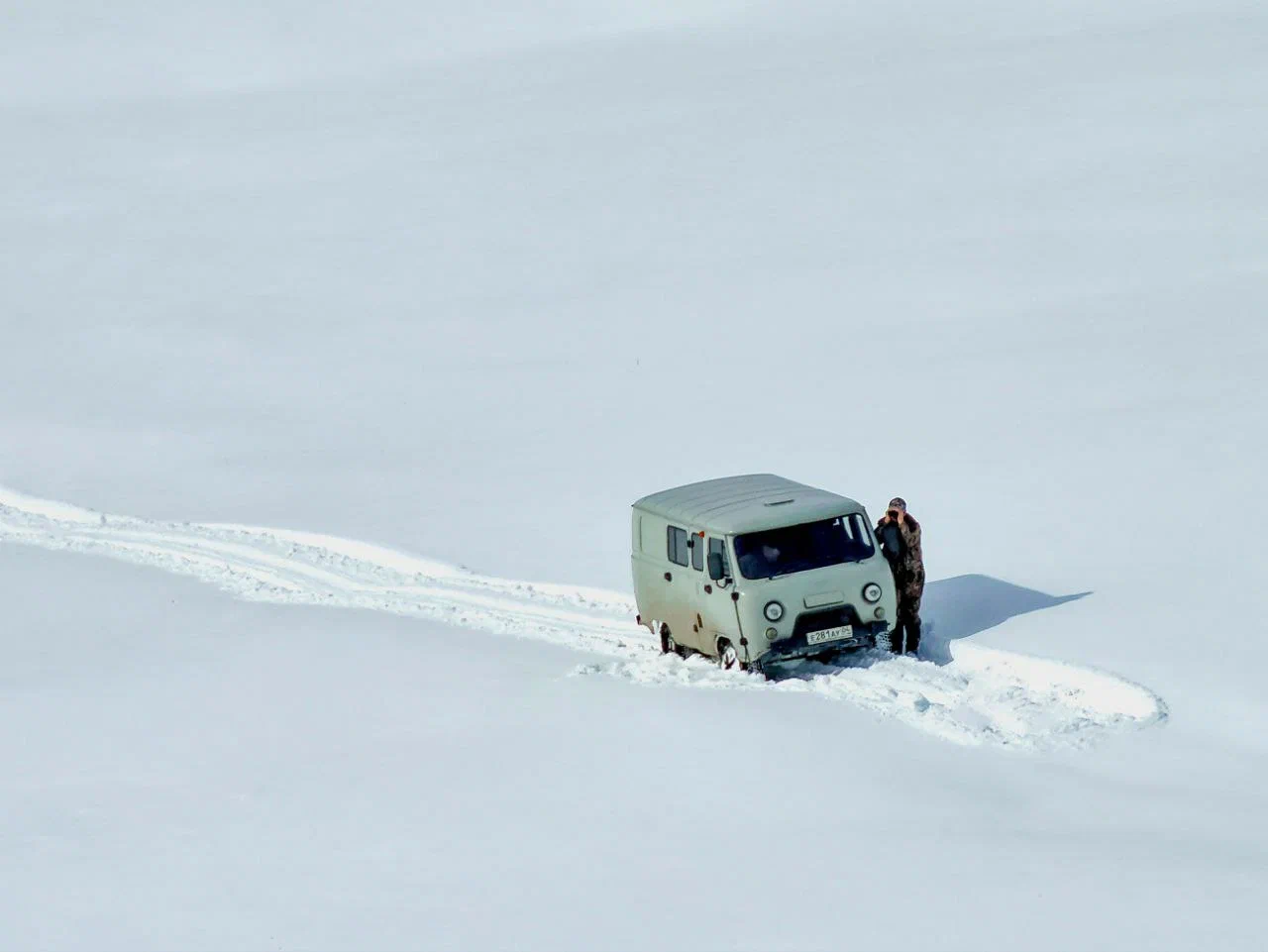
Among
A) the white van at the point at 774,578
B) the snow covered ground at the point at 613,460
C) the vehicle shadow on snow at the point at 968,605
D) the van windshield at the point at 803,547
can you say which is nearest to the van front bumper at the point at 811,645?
the white van at the point at 774,578

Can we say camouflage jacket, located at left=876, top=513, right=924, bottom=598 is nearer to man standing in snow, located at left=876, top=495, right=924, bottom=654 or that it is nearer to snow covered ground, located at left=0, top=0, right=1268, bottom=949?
man standing in snow, located at left=876, top=495, right=924, bottom=654

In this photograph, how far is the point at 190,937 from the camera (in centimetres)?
1009

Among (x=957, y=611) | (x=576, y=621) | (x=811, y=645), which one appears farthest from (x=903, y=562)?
(x=576, y=621)

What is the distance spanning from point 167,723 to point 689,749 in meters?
4.26

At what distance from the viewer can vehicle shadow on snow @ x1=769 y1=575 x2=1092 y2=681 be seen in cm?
1479

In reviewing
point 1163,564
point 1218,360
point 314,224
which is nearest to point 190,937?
point 1163,564

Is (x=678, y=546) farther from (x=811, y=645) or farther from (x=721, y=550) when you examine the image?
(x=811, y=645)

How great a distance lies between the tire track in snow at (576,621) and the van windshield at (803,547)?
0.90 m

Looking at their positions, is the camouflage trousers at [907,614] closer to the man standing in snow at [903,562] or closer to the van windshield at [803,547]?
the man standing in snow at [903,562]

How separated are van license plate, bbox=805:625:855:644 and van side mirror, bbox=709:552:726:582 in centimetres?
87

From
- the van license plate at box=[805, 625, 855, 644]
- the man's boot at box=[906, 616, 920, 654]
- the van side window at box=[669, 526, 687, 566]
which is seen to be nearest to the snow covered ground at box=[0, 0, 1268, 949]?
the man's boot at box=[906, 616, 920, 654]

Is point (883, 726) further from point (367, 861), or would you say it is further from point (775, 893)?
point (367, 861)

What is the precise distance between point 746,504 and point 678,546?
709 millimetres

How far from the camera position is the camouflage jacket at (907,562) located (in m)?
15.0
